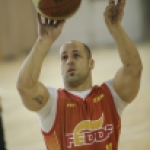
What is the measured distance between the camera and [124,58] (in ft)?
4.14

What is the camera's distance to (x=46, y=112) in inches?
48.3

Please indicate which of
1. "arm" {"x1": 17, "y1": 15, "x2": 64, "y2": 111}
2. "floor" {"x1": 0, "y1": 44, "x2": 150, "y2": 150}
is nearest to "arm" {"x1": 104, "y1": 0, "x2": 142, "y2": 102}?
"arm" {"x1": 17, "y1": 15, "x2": 64, "y2": 111}

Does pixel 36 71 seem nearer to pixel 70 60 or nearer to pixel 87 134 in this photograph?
pixel 70 60

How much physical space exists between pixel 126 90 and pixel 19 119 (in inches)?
70.5

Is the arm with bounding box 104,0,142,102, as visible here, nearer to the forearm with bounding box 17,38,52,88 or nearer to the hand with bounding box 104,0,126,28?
the hand with bounding box 104,0,126,28

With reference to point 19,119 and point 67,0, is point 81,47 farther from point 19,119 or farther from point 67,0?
point 19,119

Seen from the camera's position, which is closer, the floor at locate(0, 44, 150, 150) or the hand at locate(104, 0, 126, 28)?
the hand at locate(104, 0, 126, 28)

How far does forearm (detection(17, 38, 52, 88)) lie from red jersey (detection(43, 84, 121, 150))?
0.56ft

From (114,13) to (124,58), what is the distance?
19 cm

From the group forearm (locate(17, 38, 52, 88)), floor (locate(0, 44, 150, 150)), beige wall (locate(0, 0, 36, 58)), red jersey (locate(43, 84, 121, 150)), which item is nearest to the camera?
forearm (locate(17, 38, 52, 88))

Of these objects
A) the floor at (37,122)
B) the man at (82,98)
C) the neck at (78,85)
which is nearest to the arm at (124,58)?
the man at (82,98)

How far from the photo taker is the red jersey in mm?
1232

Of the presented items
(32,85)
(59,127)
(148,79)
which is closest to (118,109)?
(59,127)

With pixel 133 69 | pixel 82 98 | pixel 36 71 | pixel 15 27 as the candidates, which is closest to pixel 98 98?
pixel 82 98
